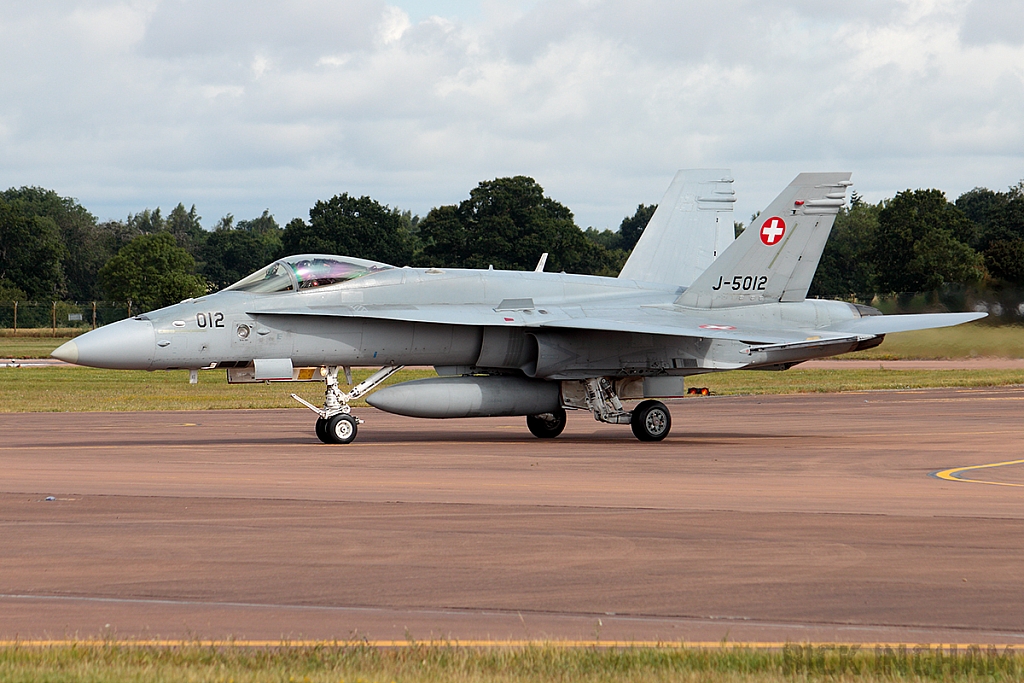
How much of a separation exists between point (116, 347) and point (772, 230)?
35.9 ft

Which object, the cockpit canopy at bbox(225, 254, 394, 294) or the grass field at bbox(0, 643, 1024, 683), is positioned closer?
the grass field at bbox(0, 643, 1024, 683)

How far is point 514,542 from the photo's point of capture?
31.6 feet

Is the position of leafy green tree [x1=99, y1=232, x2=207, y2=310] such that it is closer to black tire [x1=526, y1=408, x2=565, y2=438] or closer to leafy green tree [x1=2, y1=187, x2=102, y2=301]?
leafy green tree [x1=2, y1=187, x2=102, y2=301]

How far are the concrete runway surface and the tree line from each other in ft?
143

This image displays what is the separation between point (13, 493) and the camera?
12.6 meters

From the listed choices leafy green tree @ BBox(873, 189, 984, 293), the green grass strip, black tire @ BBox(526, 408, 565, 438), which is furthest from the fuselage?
leafy green tree @ BBox(873, 189, 984, 293)

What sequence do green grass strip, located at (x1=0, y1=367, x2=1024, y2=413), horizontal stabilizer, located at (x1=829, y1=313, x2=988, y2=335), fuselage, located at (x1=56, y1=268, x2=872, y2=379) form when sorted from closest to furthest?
fuselage, located at (x1=56, y1=268, x2=872, y2=379)
horizontal stabilizer, located at (x1=829, y1=313, x2=988, y2=335)
green grass strip, located at (x1=0, y1=367, x2=1024, y2=413)

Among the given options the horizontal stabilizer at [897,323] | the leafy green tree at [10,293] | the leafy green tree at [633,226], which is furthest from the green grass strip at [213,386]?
the leafy green tree at [633,226]

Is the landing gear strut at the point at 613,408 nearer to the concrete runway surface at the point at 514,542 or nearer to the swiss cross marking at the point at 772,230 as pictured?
the concrete runway surface at the point at 514,542

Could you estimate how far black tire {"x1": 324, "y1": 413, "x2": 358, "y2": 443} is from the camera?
1894cm

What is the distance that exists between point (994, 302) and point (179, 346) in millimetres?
22675

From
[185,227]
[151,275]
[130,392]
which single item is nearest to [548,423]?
[130,392]

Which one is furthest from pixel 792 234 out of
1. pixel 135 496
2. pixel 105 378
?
pixel 105 378

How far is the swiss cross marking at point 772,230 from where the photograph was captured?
2106 centimetres
